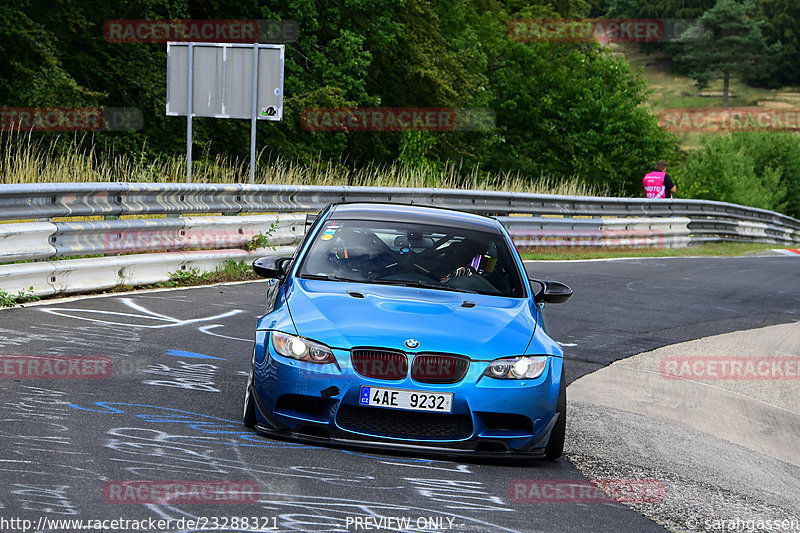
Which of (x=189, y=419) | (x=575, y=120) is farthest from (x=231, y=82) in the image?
(x=575, y=120)

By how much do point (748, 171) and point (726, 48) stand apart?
82.5 m

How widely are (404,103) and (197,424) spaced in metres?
31.1

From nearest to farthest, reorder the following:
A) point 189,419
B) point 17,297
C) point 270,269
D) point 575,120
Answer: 1. point 189,419
2. point 270,269
3. point 17,297
4. point 575,120

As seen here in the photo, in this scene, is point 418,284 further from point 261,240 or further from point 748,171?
point 748,171

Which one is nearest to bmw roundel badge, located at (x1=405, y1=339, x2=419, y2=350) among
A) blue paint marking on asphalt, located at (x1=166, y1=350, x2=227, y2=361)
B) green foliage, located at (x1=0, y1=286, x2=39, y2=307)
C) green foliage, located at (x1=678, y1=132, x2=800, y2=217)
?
blue paint marking on asphalt, located at (x1=166, y1=350, x2=227, y2=361)

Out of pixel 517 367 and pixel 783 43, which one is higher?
pixel 783 43

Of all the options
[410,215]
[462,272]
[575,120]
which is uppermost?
[575,120]

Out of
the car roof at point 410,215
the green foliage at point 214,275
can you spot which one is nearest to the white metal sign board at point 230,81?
the green foliage at point 214,275

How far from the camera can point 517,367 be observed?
5691 millimetres

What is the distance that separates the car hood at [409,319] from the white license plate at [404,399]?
0.76ft

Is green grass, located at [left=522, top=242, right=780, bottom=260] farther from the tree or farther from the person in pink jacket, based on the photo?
→ the tree

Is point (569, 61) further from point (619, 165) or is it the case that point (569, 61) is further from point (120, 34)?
point (120, 34)

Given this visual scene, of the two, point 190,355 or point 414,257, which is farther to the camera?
point 190,355

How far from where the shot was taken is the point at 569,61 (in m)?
51.4
